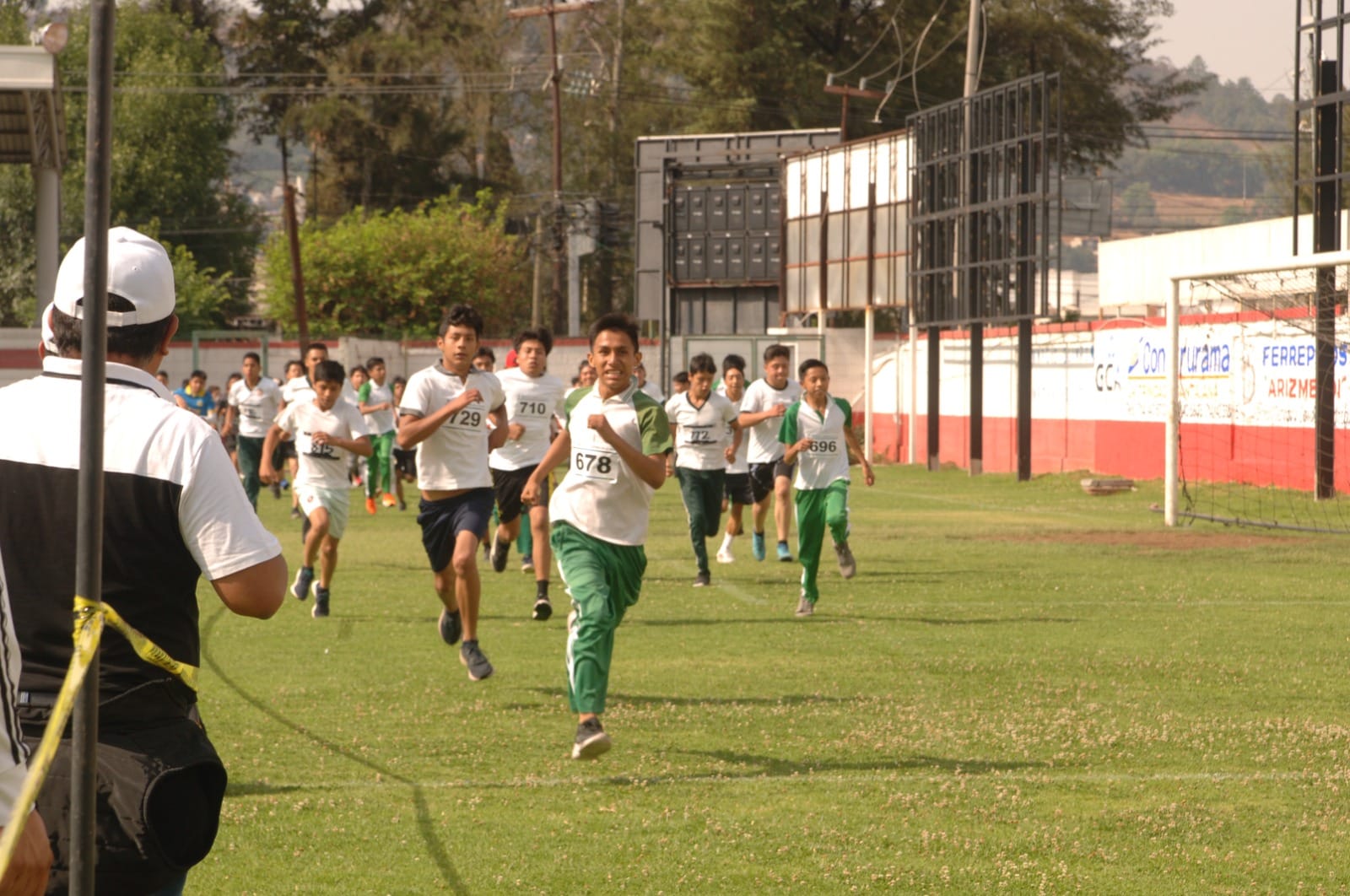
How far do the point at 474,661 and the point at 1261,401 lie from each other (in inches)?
755

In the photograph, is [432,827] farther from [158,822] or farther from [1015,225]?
[1015,225]

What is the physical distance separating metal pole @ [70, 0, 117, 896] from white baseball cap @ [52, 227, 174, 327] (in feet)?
2.78

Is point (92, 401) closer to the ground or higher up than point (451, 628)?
higher up

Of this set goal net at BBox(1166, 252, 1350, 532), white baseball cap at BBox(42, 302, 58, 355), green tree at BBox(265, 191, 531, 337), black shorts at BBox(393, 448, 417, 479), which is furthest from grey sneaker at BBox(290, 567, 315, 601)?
green tree at BBox(265, 191, 531, 337)

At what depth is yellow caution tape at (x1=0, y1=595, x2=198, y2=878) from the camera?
271cm

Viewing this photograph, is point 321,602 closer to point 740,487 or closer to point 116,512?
point 740,487

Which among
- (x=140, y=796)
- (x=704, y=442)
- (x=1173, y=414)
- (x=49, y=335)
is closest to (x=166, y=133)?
(x=1173, y=414)

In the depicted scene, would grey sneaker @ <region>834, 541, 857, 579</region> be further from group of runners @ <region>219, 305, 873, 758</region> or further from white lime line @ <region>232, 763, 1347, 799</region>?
white lime line @ <region>232, 763, 1347, 799</region>

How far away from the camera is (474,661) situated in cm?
1035

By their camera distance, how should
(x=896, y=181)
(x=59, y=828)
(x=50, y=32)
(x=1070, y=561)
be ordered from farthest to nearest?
(x=896, y=181)
(x=1070, y=561)
(x=50, y=32)
(x=59, y=828)

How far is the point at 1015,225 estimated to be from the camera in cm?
3238

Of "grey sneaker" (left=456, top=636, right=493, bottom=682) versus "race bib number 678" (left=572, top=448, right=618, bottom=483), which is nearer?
"race bib number 678" (left=572, top=448, right=618, bottom=483)

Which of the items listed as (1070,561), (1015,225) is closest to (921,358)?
(1015,225)

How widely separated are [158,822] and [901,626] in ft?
32.0
